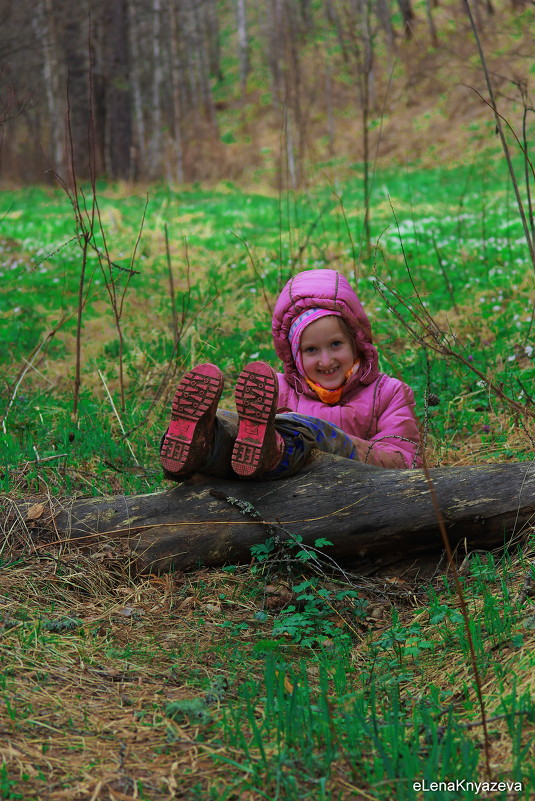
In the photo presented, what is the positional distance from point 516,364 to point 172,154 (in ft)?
81.3

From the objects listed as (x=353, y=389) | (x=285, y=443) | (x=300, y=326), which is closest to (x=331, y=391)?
(x=353, y=389)

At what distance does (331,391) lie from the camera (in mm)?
4047

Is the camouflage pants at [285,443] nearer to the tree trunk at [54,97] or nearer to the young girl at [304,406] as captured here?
the young girl at [304,406]

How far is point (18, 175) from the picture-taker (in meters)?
24.8

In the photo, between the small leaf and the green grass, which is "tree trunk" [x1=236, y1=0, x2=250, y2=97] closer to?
the green grass

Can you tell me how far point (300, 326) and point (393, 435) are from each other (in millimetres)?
796

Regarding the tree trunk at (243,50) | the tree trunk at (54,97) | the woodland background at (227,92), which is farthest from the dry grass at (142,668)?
the tree trunk at (243,50)

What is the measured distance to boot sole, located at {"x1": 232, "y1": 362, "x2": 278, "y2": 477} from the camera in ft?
9.44

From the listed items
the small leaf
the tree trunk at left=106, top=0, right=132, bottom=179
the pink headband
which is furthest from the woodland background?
the small leaf

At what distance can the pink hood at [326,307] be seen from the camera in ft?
13.0

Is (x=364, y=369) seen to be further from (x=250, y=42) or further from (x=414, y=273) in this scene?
(x=250, y=42)

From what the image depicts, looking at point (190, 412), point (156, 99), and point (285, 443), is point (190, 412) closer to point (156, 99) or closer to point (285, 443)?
point (285, 443)

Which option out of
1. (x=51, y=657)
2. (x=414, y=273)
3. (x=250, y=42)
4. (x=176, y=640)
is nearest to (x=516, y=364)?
(x=414, y=273)

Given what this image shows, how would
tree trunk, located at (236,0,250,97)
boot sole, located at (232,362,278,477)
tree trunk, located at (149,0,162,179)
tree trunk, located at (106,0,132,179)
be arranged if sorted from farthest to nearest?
tree trunk, located at (236,0,250,97) → tree trunk, located at (106,0,132,179) → tree trunk, located at (149,0,162,179) → boot sole, located at (232,362,278,477)
